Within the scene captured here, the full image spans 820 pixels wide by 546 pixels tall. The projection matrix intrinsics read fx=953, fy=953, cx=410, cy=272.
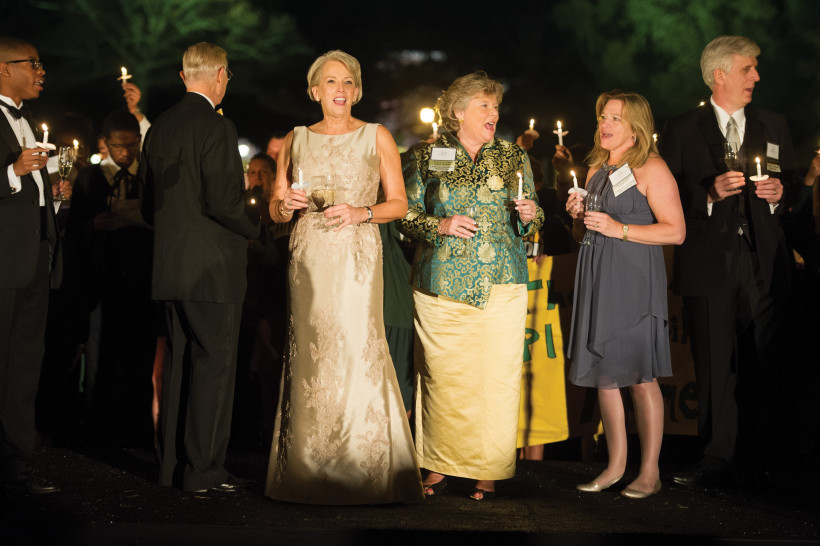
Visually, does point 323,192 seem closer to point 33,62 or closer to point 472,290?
point 472,290

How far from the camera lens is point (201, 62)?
4.89 metres

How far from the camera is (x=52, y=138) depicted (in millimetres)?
8523

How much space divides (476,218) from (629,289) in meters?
0.88

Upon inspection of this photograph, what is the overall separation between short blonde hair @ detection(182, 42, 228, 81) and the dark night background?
1097 cm

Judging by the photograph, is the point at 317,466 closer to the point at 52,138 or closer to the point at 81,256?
the point at 81,256

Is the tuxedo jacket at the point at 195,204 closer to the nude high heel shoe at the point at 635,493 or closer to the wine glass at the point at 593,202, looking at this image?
the wine glass at the point at 593,202

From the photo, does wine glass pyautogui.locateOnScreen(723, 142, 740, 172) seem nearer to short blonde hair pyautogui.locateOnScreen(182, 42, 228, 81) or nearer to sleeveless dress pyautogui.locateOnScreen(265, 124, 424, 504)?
sleeveless dress pyautogui.locateOnScreen(265, 124, 424, 504)

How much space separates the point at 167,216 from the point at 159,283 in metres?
0.34

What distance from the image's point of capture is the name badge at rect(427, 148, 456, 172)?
500cm

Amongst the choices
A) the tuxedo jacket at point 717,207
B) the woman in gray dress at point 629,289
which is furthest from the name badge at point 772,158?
the woman in gray dress at point 629,289

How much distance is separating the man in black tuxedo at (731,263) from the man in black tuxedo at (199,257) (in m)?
2.43

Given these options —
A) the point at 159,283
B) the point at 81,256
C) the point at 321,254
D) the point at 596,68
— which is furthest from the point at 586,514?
the point at 596,68

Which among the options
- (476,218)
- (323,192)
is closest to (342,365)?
(323,192)

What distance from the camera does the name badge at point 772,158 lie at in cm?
525
